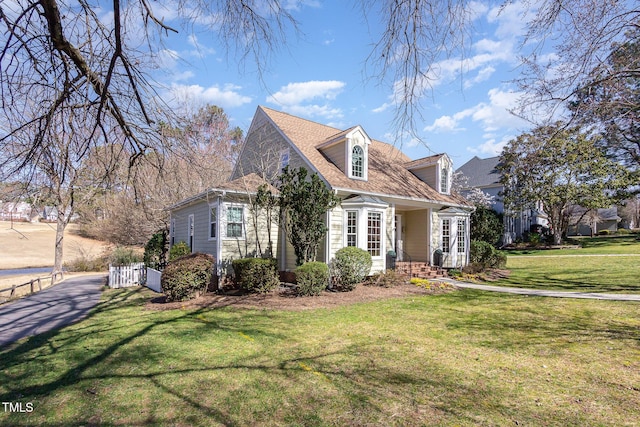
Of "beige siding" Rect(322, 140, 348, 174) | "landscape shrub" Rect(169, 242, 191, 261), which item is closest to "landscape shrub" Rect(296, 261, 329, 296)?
"beige siding" Rect(322, 140, 348, 174)

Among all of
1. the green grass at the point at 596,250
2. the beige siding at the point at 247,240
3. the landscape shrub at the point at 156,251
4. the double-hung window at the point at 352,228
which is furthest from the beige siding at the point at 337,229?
the green grass at the point at 596,250

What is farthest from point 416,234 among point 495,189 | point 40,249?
point 40,249

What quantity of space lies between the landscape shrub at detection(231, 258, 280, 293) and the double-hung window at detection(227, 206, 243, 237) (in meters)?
1.71

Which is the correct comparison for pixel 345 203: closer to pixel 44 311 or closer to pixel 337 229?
pixel 337 229

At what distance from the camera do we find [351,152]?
1410 cm

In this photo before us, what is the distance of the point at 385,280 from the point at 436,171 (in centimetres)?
785

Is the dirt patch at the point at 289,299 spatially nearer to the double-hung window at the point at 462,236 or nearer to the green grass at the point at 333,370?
the green grass at the point at 333,370

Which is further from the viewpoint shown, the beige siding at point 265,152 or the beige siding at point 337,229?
the beige siding at point 265,152

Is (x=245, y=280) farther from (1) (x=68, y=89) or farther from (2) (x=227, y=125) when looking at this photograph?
(2) (x=227, y=125)

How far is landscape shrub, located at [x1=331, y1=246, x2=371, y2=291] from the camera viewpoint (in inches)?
462

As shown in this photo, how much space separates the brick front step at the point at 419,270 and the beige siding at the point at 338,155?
512 cm

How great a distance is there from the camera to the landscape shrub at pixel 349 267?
11.7 m

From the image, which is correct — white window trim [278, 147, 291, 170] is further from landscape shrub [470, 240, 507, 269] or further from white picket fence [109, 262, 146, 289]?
landscape shrub [470, 240, 507, 269]

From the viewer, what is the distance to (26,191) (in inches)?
170
